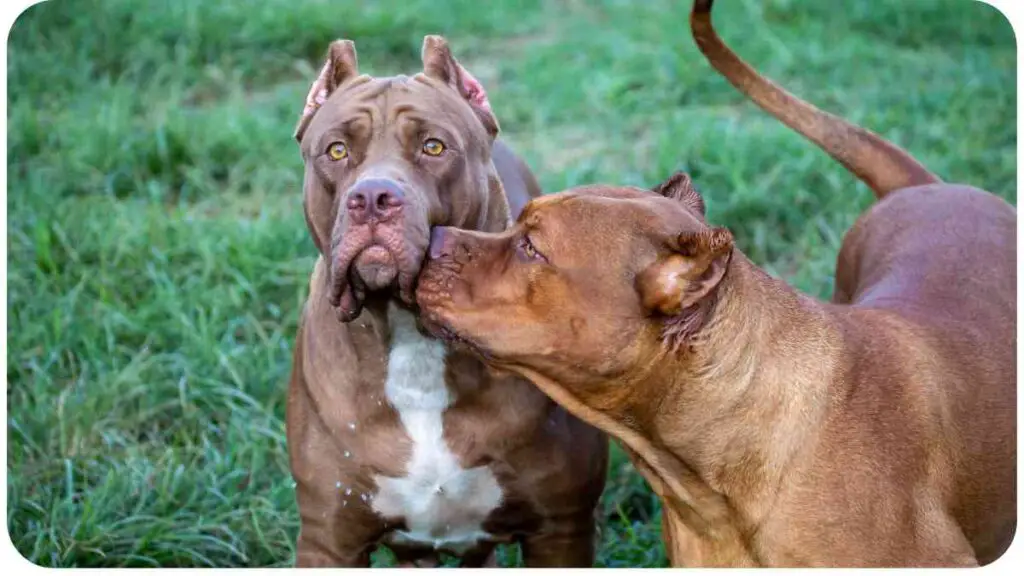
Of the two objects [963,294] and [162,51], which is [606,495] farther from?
[162,51]

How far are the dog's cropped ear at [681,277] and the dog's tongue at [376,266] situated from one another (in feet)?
2.05

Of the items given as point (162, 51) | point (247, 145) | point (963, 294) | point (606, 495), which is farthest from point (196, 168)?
point (963, 294)

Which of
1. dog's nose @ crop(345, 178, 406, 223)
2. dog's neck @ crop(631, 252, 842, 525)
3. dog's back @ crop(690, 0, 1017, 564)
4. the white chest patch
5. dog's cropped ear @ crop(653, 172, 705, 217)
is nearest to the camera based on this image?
dog's neck @ crop(631, 252, 842, 525)

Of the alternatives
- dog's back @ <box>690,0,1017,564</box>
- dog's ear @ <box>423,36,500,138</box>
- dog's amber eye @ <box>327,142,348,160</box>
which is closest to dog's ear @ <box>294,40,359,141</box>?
dog's ear @ <box>423,36,500,138</box>

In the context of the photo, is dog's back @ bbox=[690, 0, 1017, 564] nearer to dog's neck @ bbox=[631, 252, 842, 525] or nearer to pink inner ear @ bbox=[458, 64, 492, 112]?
dog's neck @ bbox=[631, 252, 842, 525]

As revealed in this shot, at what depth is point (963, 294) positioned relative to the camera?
4215mm

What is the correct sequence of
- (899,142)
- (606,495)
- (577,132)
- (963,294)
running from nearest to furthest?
(963,294)
(606,495)
(899,142)
(577,132)

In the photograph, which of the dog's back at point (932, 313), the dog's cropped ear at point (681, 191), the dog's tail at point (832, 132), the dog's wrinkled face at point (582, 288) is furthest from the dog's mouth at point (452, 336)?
the dog's tail at point (832, 132)

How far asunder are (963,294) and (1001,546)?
0.69 meters

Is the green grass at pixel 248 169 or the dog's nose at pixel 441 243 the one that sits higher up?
the dog's nose at pixel 441 243

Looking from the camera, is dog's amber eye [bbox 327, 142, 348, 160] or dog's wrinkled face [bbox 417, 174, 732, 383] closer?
dog's wrinkled face [bbox 417, 174, 732, 383]

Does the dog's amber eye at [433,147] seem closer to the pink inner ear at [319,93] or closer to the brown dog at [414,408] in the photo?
the brown dog at [414,408]

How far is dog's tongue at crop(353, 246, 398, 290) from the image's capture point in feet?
11.9

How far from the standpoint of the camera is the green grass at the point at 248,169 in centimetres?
501
